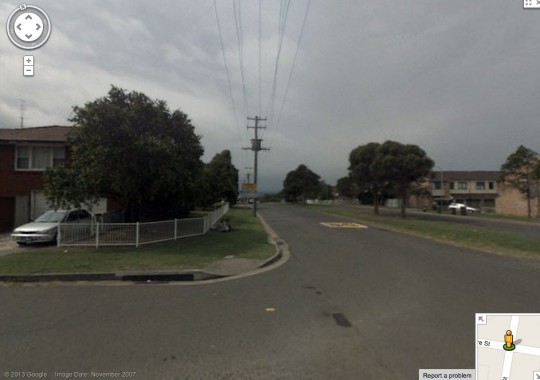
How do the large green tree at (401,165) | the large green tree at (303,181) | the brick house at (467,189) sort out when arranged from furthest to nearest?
1. the large green tree at (303,181)
2. the brick house at (467,189)
3. the large green tree at (401,165)

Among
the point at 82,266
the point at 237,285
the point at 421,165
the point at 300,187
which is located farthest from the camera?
the point at 300,187

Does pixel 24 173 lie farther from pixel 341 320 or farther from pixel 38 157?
pixel 341 320

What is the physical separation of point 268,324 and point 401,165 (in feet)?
107

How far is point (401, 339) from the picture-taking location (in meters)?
4.81

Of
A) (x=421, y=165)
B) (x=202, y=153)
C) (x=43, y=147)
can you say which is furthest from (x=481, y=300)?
(x=421, y=165)

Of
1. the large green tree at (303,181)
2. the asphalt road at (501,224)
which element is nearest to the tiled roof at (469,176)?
the large green tree at (303,181)

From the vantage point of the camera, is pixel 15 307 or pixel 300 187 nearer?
pixel 15 307

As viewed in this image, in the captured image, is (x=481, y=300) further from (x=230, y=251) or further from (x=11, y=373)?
(x=230, y=251)

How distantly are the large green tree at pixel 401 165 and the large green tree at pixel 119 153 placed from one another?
2531 cm

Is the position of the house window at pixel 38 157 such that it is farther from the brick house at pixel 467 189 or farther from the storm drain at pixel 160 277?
the brick house at pixel 467 189

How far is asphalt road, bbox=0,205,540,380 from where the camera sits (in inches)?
160

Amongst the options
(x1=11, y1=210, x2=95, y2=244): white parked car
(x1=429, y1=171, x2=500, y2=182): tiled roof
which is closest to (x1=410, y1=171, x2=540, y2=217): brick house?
(x1=429, y1=171, x2=500, y2=182): tiled roof

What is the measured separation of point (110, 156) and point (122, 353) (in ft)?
33.0

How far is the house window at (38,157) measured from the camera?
21094mm
